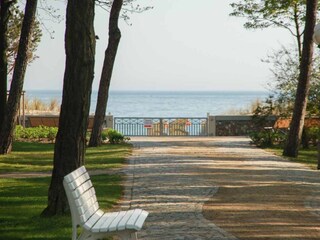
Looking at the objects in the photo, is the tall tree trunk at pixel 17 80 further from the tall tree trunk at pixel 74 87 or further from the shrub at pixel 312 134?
the tall tree trunk at pixel 74 87

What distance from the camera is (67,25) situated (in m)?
11.5

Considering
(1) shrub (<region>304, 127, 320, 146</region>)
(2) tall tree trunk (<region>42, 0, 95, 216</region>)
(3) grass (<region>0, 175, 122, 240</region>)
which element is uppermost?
(2) tall tree trunk (<region>42, 0, 95, 216</region>)

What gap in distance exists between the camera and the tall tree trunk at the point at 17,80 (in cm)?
2447

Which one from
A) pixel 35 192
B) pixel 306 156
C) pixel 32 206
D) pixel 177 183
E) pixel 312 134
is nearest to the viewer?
pixel 32 206

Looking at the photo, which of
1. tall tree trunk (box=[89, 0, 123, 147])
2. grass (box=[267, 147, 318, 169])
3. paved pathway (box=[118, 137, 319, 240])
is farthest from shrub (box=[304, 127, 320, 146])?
tall tree trunk (box=[89, 0, 123, 147])

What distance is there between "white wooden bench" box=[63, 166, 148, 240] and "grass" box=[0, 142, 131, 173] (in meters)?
11.3

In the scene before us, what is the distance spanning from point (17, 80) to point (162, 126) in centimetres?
1511

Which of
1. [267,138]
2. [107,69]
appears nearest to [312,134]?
[267,138]

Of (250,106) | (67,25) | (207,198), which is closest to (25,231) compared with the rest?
(67,25)

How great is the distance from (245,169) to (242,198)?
6050 millimetres

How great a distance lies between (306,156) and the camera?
2728 centimetres

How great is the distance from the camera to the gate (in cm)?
3881

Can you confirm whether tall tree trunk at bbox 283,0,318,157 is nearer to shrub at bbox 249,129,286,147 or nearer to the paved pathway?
the paved pathway

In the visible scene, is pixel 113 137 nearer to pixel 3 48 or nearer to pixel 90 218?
pixel 3 48
